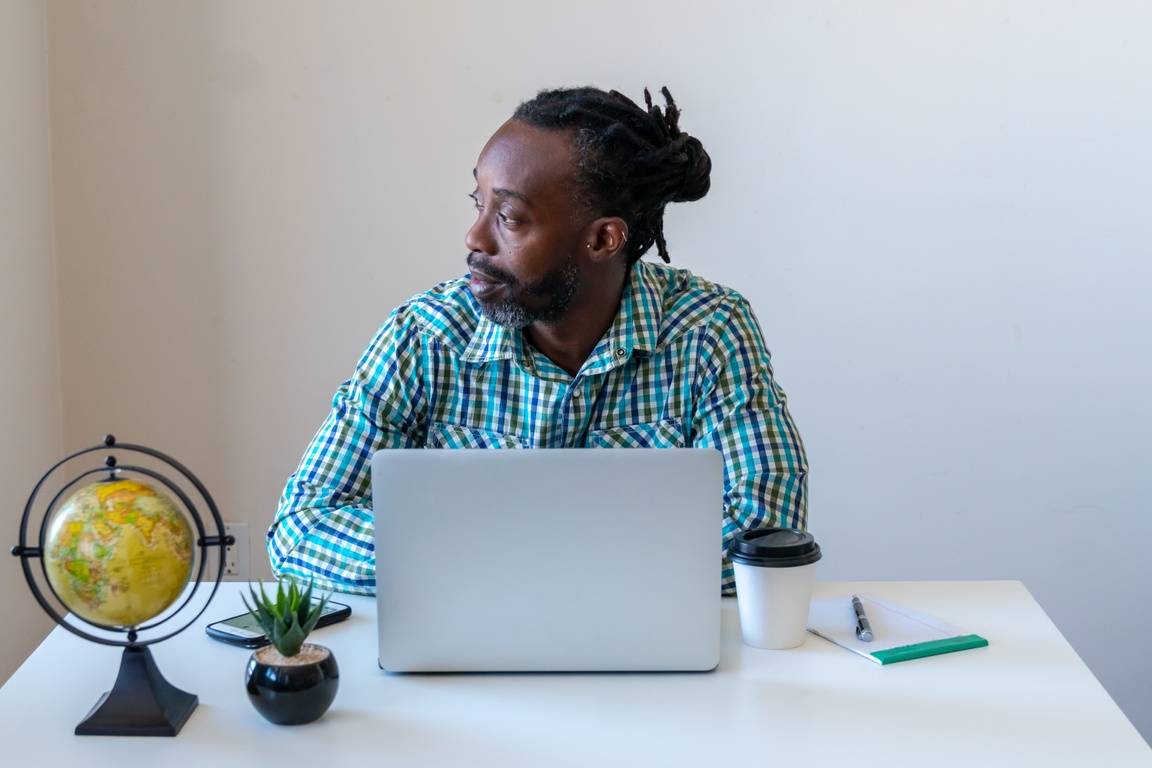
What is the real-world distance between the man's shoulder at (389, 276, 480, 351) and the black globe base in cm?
77

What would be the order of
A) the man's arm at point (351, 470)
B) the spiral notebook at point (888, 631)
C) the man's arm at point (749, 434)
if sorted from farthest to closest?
the man's arm at point (749, 434), the man's arm at point (351, 470), the spiral notebook at point (888, 631)

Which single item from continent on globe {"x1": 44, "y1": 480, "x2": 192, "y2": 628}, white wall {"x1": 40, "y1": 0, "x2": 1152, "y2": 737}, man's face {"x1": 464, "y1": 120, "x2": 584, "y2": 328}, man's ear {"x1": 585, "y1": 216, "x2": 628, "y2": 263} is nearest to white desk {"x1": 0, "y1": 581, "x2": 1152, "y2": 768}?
continent on globe {"x1": 44, "y1": 480, "x2": 192, "y2": 628}

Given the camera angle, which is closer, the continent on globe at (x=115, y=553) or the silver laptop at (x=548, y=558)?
the continent on globe at (x=115, y=553)

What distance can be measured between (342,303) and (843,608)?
153cm

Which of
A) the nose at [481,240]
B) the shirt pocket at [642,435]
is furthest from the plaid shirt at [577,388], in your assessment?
the nose at [481,240]

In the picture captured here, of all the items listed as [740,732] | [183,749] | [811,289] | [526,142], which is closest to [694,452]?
[740,732]

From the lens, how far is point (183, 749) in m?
1.02

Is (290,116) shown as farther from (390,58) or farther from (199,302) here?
(199,302)

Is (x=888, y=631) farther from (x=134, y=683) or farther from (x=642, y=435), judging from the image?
(x=134, y=683)

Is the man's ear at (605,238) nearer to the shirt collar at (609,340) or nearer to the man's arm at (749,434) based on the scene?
the shirt collar at (609,340)

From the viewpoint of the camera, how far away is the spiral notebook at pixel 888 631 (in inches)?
48.4

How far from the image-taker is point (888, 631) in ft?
4.24

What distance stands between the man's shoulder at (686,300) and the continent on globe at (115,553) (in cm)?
90

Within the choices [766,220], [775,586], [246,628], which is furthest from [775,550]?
[766,220]
